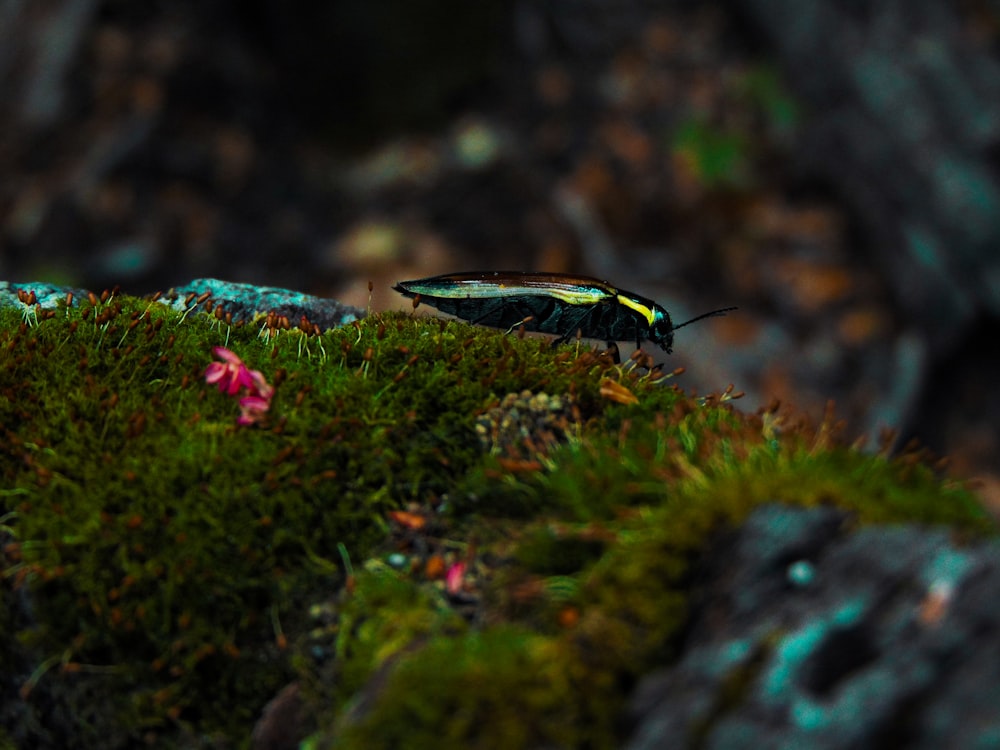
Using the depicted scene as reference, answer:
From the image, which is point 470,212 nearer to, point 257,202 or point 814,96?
point 257,202

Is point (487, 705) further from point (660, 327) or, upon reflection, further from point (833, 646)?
point (660, 327)

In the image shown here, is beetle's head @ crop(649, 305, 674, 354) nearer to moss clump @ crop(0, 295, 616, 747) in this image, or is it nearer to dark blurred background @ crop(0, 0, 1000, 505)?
moss clump @ crop(0, 295, 616, 747)

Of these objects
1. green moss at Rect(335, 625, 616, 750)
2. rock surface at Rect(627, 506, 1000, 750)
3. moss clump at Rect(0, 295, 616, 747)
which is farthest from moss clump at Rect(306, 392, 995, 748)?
moss clump at Rect(0, 295, 616, 747)

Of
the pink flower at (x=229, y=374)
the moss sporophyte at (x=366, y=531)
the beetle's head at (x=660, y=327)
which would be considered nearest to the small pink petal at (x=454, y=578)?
the moss sporophyte at (x=366, y=531)

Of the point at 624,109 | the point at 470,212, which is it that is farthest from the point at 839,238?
the point at 470,212

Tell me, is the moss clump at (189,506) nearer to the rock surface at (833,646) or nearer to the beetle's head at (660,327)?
the beetle's head at (660,327)

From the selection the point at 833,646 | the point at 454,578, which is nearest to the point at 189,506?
the point at 454,578
